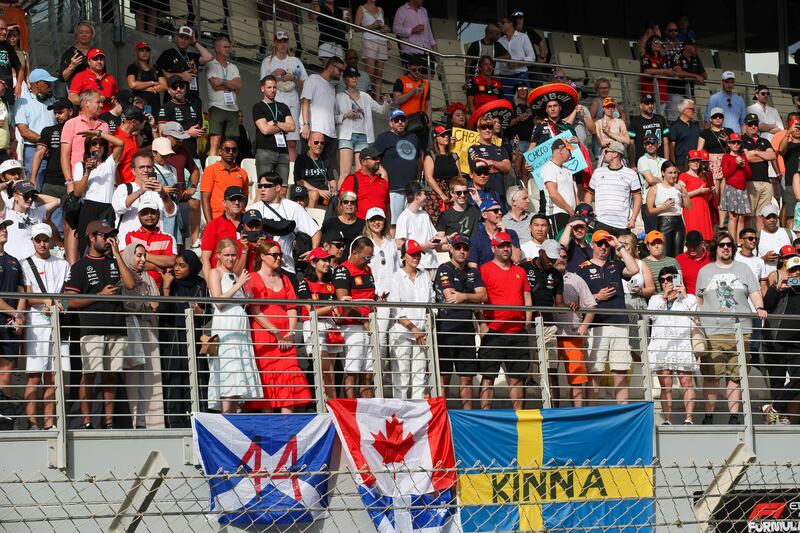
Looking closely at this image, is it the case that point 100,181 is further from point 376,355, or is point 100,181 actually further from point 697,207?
point 697,207

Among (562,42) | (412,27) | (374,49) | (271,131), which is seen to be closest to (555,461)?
(271,131)

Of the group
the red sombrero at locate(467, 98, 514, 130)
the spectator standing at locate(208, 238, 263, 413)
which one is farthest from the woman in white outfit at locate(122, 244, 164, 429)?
the red sombrero at locate(467, 98, 514, 130)

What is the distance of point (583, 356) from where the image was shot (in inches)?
480

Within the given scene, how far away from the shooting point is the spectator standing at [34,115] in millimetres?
14016

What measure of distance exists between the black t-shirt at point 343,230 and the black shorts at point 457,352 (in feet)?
5.81

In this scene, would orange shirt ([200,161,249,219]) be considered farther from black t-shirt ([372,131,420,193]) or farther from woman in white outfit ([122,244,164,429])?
woman in white outfit ([122,244,164,429])

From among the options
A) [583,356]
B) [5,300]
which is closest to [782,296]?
[583,356]

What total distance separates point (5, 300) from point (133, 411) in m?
1.19

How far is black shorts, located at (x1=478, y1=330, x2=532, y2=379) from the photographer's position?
37.9ft

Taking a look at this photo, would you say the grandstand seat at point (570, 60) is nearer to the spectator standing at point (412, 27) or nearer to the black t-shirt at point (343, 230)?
the spectator standing at point (412, 27)

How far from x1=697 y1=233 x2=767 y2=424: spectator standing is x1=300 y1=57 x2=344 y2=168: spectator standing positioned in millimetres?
4370

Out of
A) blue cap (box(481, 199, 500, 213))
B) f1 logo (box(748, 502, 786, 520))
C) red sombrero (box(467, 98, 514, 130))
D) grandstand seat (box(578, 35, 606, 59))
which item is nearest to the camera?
f1 logo (box(748, 502, 786, 520))

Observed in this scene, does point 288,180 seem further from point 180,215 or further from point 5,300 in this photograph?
point 5,300

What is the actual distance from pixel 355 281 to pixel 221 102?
4454 mm
